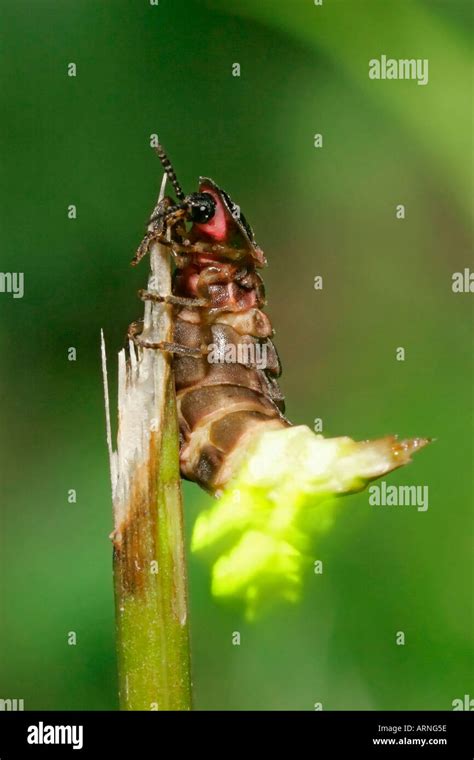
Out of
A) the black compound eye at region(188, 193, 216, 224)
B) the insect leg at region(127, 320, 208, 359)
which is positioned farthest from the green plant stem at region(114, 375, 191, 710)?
the black compound eye at region(188, 193, 216, 224)

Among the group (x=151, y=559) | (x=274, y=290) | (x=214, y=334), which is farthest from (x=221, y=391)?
(x=274, y=290)

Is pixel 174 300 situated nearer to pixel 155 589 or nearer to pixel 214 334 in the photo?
pixel 214 334

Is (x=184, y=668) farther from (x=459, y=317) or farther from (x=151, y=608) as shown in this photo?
(x=459, y=317)

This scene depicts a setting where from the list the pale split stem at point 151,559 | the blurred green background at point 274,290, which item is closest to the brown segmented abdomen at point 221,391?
the pale split stem at point 151,559

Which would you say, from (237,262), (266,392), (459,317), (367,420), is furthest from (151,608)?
(459,317)
